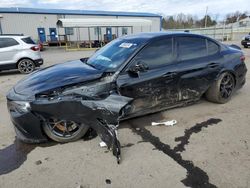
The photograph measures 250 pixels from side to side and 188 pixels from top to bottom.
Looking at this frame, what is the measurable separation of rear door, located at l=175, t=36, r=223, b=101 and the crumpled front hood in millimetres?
1607

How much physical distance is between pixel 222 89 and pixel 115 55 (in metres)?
2.47

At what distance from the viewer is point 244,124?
3900 mm

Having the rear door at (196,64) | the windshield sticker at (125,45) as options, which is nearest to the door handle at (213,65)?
the rear door at (196,64)

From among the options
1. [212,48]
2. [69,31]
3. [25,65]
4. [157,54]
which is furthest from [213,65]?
[69,31]

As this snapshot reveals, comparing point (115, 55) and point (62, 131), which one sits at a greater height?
point (115, 55)

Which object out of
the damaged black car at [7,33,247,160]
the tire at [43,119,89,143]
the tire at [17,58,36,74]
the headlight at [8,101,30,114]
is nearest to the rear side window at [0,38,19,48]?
the tire at [17,58,36,74]

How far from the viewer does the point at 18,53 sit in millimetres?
9297

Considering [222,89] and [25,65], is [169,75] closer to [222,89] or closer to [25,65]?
[222,89]

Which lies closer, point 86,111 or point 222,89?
point 86,111

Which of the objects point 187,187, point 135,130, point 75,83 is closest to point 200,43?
point 135,130

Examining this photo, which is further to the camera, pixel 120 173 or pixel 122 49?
pixel 122 49

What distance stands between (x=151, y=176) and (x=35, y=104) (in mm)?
1744

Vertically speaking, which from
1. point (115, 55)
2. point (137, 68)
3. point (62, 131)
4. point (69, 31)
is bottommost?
point (62, 131)

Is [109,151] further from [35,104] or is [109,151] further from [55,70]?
[55,70]
